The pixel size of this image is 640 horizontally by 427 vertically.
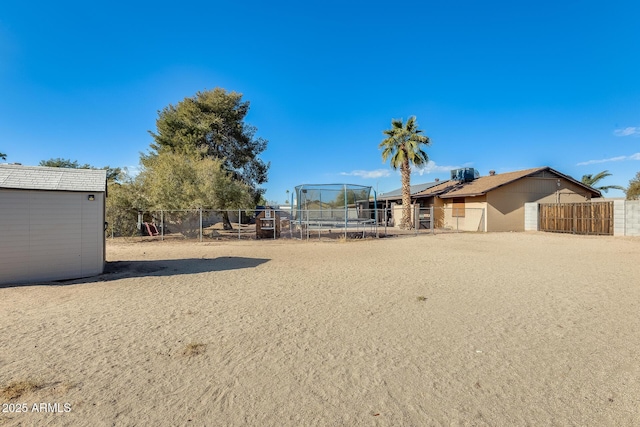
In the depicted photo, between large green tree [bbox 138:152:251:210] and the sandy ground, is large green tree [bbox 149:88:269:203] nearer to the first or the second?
large green tree [bbox 138:152:251:210]

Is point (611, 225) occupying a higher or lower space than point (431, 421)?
higher

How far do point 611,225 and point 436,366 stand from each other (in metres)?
20.4

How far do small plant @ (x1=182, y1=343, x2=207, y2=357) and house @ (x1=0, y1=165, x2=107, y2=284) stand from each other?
20.0 feet

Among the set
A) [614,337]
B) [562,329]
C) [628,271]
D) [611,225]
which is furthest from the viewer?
[611,225]

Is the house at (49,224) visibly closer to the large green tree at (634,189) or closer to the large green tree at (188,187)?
the large green tree at (188,187)

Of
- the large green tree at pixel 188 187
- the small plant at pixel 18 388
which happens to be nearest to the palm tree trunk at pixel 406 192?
the large green tree at pixel 188 187

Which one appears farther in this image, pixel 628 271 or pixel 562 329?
pixel 628 271

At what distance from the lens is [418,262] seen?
9.98 meters

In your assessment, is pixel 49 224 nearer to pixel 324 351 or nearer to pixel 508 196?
pixel 324 351

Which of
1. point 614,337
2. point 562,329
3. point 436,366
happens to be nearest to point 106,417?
point 436,366

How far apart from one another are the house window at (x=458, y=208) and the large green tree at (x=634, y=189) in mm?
14993

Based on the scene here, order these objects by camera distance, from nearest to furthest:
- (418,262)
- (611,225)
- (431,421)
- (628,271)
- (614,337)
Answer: (431,421) < (614,337) < (628,271) < (418,262) < (611,225)

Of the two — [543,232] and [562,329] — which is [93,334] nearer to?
[562,329]

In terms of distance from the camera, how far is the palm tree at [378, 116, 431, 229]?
915 inches
